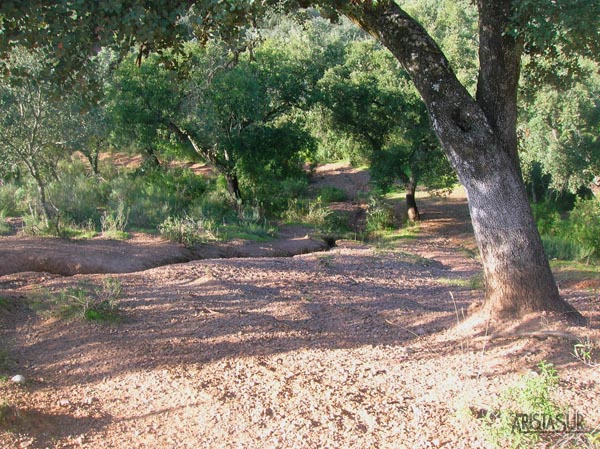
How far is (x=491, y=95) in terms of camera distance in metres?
5.56

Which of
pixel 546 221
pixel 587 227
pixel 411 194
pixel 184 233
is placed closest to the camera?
pixel 184 233

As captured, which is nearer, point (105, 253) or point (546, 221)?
point (105, 253)

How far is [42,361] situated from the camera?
4.82 m

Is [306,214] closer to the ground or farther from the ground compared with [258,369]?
farther from the ground

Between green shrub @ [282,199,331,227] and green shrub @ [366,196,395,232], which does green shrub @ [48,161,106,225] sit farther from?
green shrub @ [366,196,395,232]

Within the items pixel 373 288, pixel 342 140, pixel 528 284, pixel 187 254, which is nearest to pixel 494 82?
pixel 528 284

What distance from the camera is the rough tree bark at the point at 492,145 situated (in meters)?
5.32

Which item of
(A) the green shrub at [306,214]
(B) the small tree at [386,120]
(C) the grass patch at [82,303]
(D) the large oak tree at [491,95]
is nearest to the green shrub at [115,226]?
(C) the grass patch at [82,303]

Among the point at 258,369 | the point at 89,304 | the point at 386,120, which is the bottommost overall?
the point at 258,369

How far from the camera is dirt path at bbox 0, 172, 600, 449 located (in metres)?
3.75

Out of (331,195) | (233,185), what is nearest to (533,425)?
(233,185)

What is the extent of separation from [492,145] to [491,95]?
54 cm

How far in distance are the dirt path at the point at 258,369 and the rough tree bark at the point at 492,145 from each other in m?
0.41

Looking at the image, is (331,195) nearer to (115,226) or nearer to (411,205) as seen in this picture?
(411,205)
